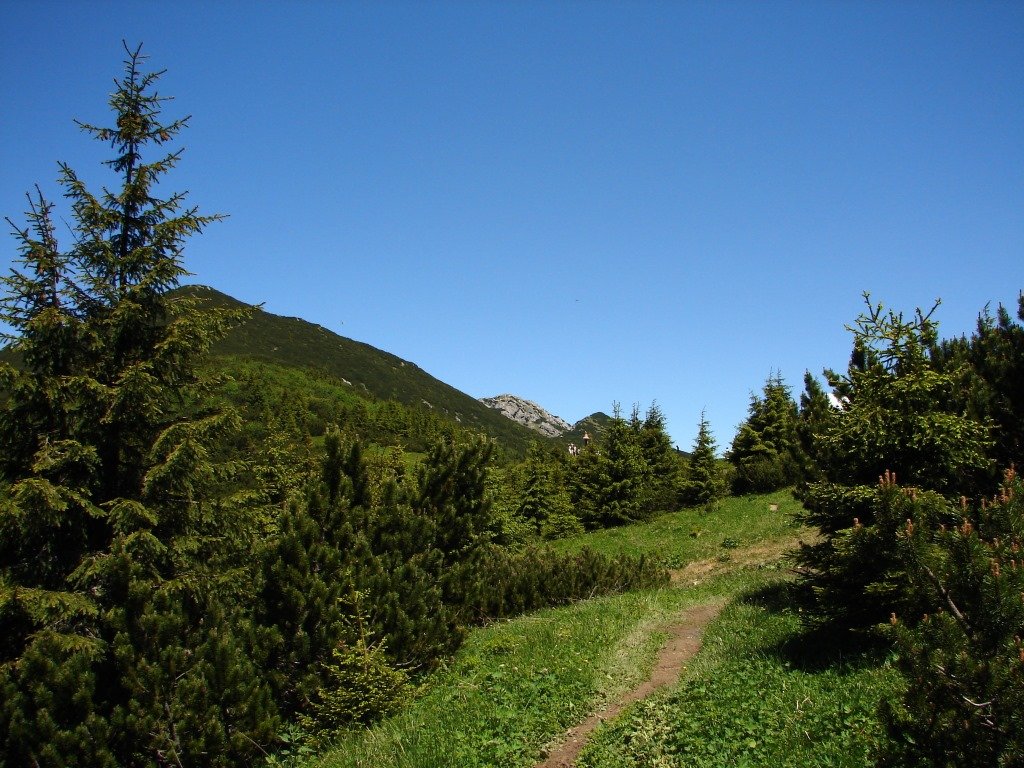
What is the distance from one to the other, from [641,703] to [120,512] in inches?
299

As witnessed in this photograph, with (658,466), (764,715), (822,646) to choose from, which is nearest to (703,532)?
(658,466)

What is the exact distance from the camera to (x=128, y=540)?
8.31m

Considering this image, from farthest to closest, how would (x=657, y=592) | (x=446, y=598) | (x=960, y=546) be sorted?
(x=657, y=592), (x=446, y=598), (x=960, y=546)

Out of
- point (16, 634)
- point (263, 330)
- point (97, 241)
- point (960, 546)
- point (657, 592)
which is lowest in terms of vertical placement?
point (657, 592)

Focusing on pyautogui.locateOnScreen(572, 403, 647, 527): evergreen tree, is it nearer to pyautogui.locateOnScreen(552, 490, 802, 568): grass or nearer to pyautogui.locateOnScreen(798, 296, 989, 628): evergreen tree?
pyautogui.locateOnScreen(552, 490, 802, 568): grass

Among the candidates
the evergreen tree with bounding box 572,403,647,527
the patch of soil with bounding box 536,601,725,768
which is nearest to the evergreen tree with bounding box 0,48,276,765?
the patch of soil with bounding box 536,601,725,768

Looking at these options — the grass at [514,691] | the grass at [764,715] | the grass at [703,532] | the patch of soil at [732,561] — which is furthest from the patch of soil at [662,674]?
the grass at [703,532]

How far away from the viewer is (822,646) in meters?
8.80

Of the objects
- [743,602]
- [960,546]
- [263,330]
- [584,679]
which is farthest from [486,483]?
[263,330]

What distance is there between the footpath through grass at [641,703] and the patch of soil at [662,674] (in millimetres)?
162

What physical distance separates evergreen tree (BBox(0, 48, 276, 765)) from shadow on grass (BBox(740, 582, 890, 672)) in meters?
7.25

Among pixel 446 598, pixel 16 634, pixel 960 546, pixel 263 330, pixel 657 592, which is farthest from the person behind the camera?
pixel 263 330

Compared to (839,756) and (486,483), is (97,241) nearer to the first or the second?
(486,483)

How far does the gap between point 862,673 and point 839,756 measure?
7.36 feet
